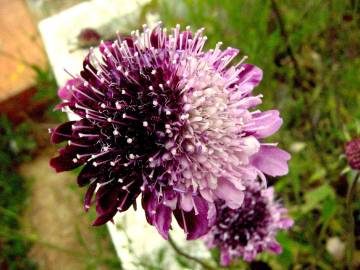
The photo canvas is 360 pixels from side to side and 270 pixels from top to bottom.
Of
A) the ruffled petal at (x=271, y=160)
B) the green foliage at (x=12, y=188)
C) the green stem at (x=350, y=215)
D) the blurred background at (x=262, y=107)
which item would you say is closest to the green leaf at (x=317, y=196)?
the blurred background at (x=262, y=107)

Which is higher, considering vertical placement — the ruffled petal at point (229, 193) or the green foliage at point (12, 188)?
the ruffled petal at point (229, 193)

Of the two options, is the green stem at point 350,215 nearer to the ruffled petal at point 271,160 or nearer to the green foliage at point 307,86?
the ruffled petal at point 271,160

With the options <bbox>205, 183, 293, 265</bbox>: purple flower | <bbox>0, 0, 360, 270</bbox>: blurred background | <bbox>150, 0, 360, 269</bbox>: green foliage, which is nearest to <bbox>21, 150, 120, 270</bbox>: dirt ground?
<bbox>0, 0, 360, 270</bbox>: blurred background

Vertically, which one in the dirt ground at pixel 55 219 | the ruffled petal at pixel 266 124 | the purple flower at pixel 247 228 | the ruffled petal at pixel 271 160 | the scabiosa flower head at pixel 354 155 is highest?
the ruffled petal at pixel 266 124

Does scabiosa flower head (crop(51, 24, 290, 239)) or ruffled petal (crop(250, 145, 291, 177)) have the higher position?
scabiosa flower head (crop(51, 24, 290, 239))

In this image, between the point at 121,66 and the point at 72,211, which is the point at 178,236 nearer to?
the point at 121,66

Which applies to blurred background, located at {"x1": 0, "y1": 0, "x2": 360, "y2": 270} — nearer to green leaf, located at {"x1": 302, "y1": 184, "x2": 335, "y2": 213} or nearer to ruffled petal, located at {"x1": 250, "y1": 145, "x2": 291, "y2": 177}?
green leaf, located at {"x1": 302, "y1": 184, "x2": 335, "y2": 213}
